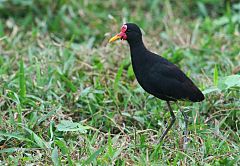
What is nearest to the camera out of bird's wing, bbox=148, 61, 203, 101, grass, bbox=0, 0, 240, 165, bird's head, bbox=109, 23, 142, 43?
grass, bbox=0, 0, 240, 165

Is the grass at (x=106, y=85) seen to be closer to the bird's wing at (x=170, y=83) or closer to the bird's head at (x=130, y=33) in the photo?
the bird's wing at (x=170, y=83)

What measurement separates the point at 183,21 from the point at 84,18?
1297 mm

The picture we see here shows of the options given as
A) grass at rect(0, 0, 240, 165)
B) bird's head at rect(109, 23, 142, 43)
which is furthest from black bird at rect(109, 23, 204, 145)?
grass at rect(0, 0, 240, 165)

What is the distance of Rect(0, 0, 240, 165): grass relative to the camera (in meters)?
4.43

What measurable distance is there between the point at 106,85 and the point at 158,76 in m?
1.16

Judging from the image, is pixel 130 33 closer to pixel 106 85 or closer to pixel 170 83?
pixel 170 83

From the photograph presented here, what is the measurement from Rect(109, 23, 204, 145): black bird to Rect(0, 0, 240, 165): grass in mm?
298

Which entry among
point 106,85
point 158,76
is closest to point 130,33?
point 158,76

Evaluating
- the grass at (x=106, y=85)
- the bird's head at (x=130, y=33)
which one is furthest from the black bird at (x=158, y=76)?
the grass at (x=106, y=85)

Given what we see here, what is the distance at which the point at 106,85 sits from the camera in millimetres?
5625

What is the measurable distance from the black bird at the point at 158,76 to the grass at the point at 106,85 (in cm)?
30

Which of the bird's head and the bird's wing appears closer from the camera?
the bird's wing

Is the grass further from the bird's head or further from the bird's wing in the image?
the bird's head

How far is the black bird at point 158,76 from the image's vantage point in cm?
454
